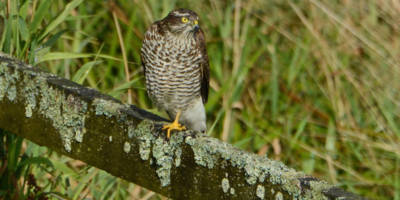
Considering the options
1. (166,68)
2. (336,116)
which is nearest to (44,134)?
(166,68)

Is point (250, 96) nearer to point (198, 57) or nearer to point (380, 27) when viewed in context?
point (380, 27)

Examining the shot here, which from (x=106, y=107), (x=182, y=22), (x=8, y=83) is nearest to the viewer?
(x=106, y=107)

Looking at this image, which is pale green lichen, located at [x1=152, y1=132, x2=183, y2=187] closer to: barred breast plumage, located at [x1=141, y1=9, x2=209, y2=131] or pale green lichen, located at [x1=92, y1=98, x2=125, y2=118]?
pale green lichen, located at [x1=92, y1=98, x2=125, y2=118]

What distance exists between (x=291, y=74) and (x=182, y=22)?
5.46 ft

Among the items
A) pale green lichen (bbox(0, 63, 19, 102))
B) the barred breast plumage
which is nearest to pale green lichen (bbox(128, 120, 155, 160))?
pale green lichen (bbox(0, 63, 19, 102))

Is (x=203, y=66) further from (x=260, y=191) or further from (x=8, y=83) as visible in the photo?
(x=260, y=191)

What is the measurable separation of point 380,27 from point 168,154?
8.81 feet

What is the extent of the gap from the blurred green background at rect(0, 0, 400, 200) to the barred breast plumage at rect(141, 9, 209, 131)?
0.13 metres

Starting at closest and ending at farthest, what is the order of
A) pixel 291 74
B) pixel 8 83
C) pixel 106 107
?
pixel 106 107 < pixel 8 83 < pixel 291 74

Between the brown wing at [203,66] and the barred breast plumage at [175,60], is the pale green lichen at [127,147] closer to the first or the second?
the barred breast plumage at [175,60]

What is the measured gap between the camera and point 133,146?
5.79 feet

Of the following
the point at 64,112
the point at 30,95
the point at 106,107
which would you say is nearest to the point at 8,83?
the point at 30,95

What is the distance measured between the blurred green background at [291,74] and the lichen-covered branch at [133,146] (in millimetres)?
919

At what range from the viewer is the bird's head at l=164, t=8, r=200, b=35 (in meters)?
3.06
